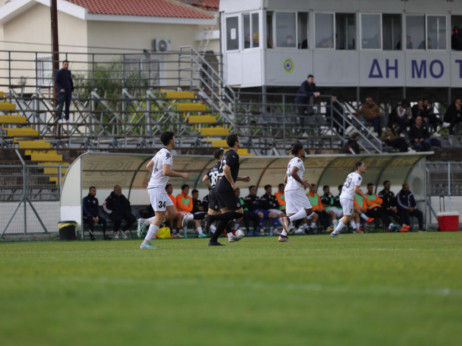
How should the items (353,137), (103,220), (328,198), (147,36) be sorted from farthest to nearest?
(147,36) → (353,137) → (328,198) → (103,220)

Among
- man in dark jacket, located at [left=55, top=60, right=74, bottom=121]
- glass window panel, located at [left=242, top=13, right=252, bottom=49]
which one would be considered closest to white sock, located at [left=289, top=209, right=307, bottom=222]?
man in dark jacket, located at [left=55, top=60, right=74, bottom=121]

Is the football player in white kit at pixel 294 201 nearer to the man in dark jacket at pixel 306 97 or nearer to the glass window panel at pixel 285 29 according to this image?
the man in dark jacket at pixel 306 97

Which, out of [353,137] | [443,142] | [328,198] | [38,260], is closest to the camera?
[38,260]

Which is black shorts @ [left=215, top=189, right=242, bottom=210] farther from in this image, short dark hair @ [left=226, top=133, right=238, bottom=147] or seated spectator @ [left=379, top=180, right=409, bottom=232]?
seated spectator @ [left=379, top=180, right=409, bottom=232]

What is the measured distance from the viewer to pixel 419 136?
37531 millimetres

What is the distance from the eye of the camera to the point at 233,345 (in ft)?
18.6

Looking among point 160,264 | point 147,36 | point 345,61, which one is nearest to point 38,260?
point 160,264

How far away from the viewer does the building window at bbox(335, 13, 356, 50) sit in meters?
41.2

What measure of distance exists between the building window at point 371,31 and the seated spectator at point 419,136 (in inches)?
201

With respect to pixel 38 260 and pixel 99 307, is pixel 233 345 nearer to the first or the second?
pixel 99 307

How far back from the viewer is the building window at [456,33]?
42062 millimetres

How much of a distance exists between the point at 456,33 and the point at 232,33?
364 inches

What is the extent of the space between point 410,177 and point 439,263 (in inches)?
785

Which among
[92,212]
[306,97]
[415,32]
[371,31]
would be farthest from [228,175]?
[415,32]
